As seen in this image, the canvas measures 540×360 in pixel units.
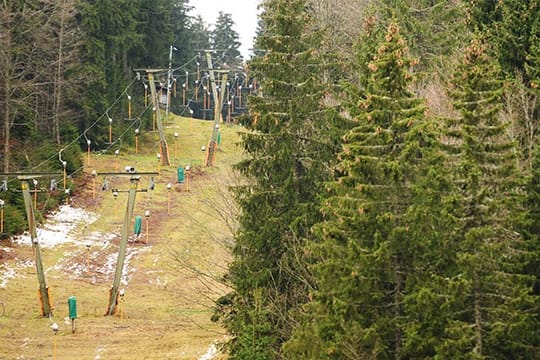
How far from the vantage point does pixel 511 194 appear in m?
11.6

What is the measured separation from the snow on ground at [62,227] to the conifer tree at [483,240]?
2117 cm

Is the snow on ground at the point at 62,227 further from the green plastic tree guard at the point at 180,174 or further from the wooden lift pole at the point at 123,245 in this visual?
the wooden lift pole at the point at 123,245

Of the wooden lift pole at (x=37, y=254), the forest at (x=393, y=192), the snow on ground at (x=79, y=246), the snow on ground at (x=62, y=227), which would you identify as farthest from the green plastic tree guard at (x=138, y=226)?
the forest at (x=393, y=192)

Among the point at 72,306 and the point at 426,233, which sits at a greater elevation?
the point at 426,233

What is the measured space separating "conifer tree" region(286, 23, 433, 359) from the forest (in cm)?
3

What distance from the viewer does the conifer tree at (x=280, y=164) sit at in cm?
1606

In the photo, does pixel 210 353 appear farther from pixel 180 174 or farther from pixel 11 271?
pixel 180 174

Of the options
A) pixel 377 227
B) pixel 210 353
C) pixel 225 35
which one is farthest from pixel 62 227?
pixel 225 35

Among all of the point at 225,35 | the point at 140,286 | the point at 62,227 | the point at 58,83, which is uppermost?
the point at 225,35

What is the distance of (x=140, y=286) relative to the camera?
86.9 feet

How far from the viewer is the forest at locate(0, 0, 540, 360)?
11258 mm

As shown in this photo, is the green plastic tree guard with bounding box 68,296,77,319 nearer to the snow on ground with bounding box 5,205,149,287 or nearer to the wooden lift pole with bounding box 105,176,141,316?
the wooden lift pole with bounding box 105,176,141,316

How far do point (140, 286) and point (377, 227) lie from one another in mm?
16270

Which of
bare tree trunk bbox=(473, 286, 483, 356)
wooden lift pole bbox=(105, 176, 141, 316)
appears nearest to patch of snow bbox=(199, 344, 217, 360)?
wooden lift pole bbox=(105, 176, 141, 316)
